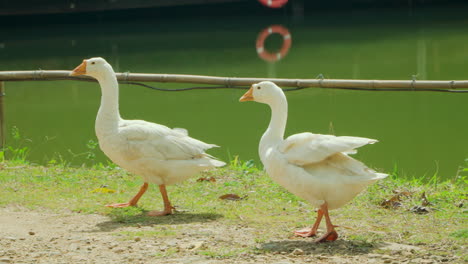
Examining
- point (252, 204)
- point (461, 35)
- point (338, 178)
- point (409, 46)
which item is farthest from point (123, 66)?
point (338, 178)

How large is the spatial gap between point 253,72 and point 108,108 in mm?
9899

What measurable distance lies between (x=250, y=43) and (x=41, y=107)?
316 inches

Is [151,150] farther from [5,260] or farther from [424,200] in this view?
[424,200]

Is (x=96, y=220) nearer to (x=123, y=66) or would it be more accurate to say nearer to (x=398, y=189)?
(x=398, y=189)

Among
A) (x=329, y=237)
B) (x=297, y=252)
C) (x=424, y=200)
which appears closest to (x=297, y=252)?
(x=297, y=252)

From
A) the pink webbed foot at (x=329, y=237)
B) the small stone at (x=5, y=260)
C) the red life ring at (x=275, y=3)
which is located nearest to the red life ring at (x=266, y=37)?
the red life ring at (x=275, y=3)

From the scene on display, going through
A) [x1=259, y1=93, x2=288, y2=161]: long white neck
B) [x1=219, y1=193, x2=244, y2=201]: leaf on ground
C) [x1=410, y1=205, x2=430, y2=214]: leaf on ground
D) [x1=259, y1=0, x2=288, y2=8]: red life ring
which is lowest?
[x1=410, y1=205, x2=430, y2=214]: leaf on ground

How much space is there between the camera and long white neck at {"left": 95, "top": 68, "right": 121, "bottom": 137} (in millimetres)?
5883

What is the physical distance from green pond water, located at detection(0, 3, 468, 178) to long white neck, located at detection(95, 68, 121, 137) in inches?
99.4

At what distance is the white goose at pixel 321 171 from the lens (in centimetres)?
480

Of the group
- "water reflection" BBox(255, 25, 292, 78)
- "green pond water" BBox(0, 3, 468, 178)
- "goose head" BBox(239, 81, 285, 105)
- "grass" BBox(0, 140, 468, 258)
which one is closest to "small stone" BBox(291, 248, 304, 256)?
"grass" BBox(0, 140, 468, 258)

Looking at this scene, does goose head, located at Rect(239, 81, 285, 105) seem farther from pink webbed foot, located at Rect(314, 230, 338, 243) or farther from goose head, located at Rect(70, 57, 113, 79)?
goose head, located at Rect(70, 57, 113, 79)

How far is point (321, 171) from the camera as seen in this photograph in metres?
4.92

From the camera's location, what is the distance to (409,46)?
1786 cm
